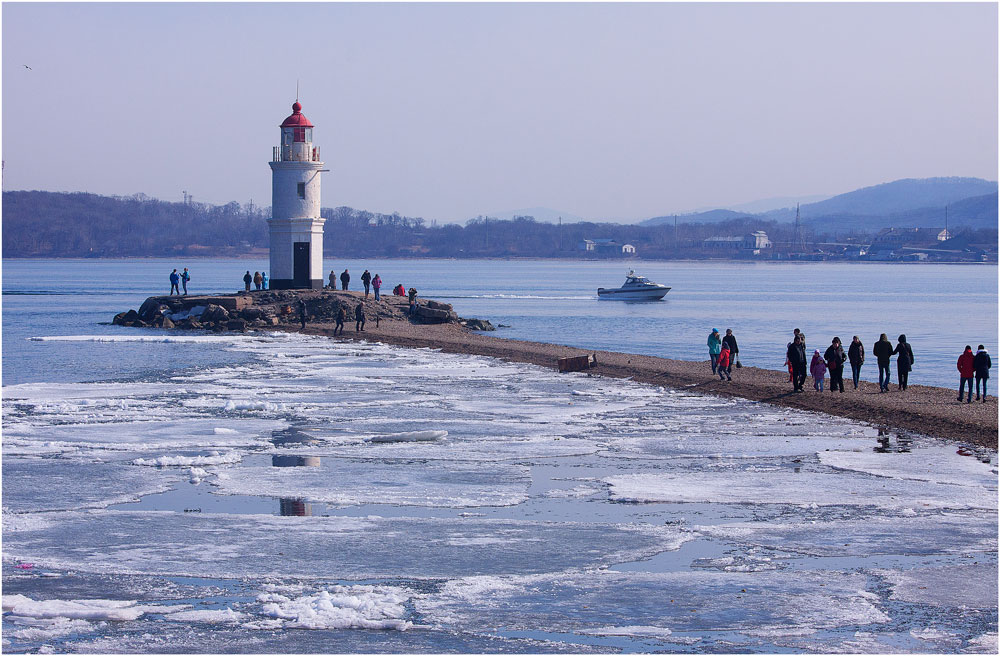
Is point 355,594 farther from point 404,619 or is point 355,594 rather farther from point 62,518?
point 62,518

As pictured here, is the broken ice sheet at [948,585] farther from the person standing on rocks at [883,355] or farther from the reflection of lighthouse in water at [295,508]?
the person standing on rocks at [883,355]

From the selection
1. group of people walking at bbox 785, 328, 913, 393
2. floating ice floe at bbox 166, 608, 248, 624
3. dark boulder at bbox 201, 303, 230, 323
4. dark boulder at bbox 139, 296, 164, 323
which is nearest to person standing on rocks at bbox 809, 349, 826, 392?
group of people walking at bbox 785, 328, 913, 393

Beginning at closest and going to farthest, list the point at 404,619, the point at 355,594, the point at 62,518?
the point at 404,619 < the point at 355,594 < the point at 62,518

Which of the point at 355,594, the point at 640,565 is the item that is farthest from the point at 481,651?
the point at 640,565

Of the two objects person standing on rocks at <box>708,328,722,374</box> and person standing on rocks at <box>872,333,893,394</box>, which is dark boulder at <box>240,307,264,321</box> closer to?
person standing on rocks at <box>708,328,722,374</box>

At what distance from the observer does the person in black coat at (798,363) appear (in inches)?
964

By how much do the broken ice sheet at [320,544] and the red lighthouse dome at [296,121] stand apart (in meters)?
38.9

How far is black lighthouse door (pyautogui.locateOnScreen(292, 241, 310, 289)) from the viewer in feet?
165

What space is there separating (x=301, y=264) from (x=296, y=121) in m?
6.64

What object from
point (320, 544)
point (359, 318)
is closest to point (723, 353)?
point (320, 544)

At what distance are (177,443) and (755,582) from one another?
10.7m

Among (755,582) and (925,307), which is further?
(925,307)

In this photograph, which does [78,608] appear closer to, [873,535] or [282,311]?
[873,535]

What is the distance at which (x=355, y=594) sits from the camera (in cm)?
1003
